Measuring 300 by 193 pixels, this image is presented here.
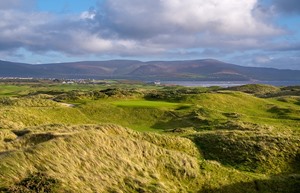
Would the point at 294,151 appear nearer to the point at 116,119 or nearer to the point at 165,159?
the point at 165,159

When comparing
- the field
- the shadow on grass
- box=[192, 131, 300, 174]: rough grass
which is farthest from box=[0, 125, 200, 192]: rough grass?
box=[192, 131, 300, 174]: rough grass

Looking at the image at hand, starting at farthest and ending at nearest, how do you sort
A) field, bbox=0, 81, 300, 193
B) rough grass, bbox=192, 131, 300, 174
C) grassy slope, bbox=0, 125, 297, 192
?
rough grass, bbox=192, 131, 300, 174, grassy slope, bbox=0, 125, 297, 192, field, bbox=0, 81, 300, 193

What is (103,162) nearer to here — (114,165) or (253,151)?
(114,165)

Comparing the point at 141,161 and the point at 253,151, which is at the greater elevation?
the point at 141,161

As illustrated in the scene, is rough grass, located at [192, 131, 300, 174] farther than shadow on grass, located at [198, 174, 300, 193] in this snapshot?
Yes

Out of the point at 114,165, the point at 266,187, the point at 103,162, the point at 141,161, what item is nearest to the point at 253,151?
the point at 266,187

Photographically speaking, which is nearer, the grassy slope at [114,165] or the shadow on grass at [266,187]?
the grassy slope at [114,165]

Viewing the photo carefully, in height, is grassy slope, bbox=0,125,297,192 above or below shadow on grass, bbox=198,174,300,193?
above

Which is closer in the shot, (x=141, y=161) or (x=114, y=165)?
(x=114, y=165)

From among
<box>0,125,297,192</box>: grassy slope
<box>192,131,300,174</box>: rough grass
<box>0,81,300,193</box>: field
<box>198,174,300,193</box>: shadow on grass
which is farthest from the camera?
<box>192,131,300,174</box>: rough grass

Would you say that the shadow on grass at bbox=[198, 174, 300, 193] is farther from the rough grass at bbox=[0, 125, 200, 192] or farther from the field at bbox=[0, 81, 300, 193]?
the rough grass at bbox=[0, 125, 200, 192]

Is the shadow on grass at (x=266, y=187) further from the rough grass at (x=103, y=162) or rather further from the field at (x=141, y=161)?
the rough grass at (x=103, y=162)

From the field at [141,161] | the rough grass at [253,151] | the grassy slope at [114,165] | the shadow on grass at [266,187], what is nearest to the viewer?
the field at [141,161]

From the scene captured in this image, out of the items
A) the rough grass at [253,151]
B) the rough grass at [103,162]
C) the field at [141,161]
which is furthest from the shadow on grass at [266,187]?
the rough grass at [253,151]
